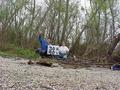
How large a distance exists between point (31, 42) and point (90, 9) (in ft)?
25.1

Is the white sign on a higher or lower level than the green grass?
higher

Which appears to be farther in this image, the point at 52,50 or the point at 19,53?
the point at 19,53

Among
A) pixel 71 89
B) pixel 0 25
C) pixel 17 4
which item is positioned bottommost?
pixel 71 89

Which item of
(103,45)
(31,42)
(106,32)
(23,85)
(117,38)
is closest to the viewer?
(23,85)

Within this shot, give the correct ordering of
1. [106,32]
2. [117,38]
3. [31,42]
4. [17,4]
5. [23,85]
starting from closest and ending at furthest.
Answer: [23,85], [117,38], [31,42], [17,4], [106,32]

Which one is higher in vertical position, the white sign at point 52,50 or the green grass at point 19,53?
the white sign at point 52,50

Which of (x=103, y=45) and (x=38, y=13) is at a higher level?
(x=38, y=13)

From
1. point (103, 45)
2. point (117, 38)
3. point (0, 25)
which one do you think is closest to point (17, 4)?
point (0, 25)

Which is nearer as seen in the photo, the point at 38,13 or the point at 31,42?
the point at 31,42

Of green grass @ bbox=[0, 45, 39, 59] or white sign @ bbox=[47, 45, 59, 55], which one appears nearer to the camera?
white sign @ bbox=[47, 45, 59, 55]

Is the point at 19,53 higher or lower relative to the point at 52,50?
lower

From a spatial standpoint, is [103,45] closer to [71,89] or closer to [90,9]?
[90,9]

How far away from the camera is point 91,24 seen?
111ft

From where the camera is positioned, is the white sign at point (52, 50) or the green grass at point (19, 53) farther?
the green grass at point (19, 53)
